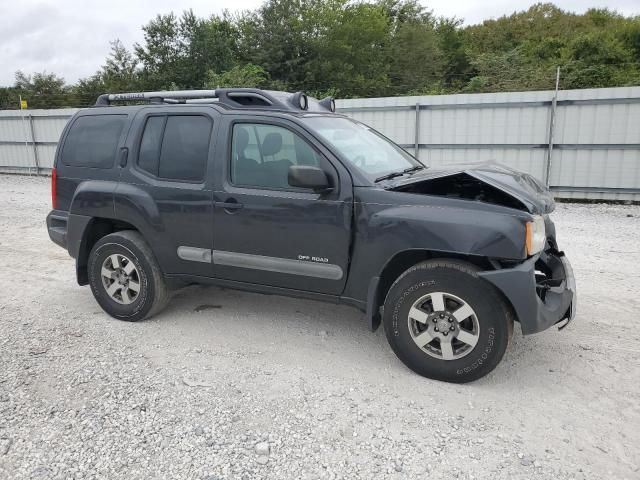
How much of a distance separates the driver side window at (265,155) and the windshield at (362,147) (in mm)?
186

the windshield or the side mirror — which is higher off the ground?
the windshield

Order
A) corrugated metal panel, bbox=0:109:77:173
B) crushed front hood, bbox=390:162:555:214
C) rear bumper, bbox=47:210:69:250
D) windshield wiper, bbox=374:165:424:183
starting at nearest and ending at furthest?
crushed front hood, bbox=390:162:555:214
windshield wiper, bbox=374:165:424:183
rear bumper, bbox=47:210:69:250
corrugated metal panel, bbox=0:109:77:173

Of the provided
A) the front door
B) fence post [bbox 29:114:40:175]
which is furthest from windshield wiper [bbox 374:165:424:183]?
fence post [bbox 29:114:40:175]

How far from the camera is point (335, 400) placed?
3203 millimetres

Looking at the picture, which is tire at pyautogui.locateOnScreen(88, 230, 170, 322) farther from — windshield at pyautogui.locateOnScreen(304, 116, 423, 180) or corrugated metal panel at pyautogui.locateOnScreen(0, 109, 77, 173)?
corrugated metal panel at pyautogui.locateOnScreen(0, 109, 77, 173)

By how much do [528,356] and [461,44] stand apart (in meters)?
42.4

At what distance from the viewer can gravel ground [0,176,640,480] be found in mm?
2619

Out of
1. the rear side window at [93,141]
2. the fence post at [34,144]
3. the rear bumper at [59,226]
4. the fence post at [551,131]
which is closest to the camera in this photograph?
→ the rear side window at [93,141]

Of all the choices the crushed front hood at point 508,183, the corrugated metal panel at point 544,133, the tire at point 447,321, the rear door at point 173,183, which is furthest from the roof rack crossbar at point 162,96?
the corrugated metal panel at point 544,133

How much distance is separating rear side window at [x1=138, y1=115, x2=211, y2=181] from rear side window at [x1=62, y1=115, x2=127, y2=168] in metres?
0.33

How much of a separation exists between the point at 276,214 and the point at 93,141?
6.65 feet

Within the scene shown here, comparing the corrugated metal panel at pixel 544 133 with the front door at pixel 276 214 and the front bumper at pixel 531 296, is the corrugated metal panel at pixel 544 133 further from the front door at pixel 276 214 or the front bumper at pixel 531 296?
the front door at pixel 276 214

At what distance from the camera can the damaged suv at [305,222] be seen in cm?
321

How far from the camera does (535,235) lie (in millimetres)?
3158
